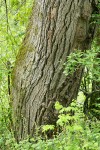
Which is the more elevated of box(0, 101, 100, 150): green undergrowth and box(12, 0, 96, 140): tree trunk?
box(12, 0, 96, 140): tree trunk

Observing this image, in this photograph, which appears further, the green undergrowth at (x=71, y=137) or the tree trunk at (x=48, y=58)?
the tree trunk at (x=48, y=58)

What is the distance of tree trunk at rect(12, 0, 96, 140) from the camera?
429 cm

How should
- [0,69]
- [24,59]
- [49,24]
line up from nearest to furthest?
[49,24], [24,59], [0,69]

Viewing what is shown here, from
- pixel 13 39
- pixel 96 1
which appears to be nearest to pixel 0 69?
pixel 13 39

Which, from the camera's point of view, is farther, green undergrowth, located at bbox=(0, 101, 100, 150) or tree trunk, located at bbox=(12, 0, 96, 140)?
tree trunk, located at bbox=(12, 0, 96, 140)

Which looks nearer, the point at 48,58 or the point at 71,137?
the point at 71,137

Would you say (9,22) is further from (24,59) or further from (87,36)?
(87,36)

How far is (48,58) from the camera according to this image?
4.41 meters

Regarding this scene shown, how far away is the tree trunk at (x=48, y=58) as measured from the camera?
4293 millimetres

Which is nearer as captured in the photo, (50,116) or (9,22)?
(50,116)

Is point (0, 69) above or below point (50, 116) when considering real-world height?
above

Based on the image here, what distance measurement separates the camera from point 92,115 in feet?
18.9

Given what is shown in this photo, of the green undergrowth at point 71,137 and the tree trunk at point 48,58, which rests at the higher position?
the tree trunk at point 48,58

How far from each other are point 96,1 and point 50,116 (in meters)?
1.72
